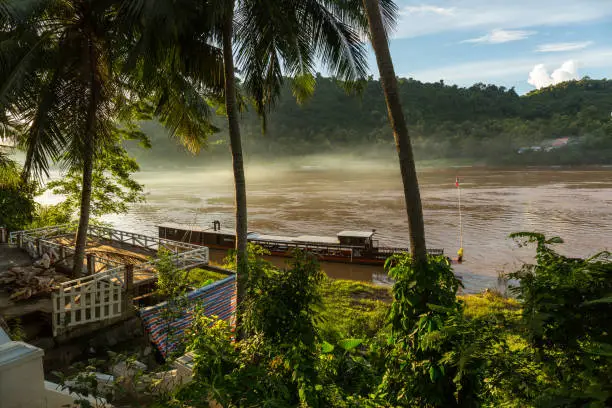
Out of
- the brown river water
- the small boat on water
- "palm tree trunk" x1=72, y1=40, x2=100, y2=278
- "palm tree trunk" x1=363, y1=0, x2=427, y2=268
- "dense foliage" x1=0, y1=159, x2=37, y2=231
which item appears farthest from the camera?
the brown river water

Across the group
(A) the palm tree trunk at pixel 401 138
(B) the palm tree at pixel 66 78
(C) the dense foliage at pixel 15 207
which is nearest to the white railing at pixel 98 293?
(B) the palm tree at pixel 66 78

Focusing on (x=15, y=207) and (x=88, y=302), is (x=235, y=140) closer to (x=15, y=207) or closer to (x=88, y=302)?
(x=88, y=302)

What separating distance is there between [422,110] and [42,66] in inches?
4158

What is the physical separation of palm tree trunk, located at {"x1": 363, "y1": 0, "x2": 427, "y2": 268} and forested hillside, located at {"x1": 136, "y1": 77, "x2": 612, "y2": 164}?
262 feet

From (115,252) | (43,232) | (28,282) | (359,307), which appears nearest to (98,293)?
(28,282)

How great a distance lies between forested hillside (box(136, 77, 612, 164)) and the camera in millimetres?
89812

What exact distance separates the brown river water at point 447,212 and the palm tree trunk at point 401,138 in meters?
14.2

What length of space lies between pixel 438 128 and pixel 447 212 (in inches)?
2640

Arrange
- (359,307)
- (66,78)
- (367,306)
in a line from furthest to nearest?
(367,306), (359,307), (66,78)

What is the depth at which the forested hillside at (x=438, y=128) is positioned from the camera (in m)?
89.8

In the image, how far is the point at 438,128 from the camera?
9981cm

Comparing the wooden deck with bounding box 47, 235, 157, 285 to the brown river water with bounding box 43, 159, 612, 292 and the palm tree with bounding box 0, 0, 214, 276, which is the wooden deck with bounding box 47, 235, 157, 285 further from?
the brown river water with bounding box 43, 159, 612, 292

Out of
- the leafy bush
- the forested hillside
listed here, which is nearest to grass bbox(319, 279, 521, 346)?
the leafy bush

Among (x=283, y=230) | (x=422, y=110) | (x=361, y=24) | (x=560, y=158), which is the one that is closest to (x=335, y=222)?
(x=283, y=230)
